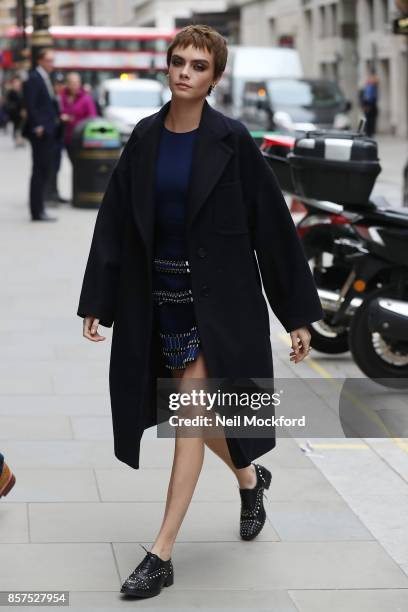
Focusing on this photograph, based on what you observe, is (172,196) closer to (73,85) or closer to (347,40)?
(73,85)

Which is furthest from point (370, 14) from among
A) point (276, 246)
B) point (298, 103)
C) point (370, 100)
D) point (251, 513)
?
point (276, 246)

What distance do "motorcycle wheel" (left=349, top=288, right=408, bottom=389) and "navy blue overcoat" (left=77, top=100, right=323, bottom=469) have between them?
2.89m

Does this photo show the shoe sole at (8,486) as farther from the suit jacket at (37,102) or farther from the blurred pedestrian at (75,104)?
the blurred pedestrian at (75,104)

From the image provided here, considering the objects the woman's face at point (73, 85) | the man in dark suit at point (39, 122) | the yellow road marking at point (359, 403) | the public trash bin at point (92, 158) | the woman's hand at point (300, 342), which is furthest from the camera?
the woman's face at point (73, 85)

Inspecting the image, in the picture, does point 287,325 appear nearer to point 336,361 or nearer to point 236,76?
point 336,361

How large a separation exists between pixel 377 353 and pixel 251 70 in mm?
27290

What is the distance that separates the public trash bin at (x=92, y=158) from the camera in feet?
61.1

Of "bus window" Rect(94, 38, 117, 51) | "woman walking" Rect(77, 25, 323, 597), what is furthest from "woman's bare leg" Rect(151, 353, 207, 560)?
"bus window" Rect(94, 38, 117, 51)

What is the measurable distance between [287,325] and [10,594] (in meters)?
1.18

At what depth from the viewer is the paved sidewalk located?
4453mm

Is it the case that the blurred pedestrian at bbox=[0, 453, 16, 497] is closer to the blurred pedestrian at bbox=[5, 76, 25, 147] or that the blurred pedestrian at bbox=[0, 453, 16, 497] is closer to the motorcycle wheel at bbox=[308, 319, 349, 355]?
the motorcycle wheel at bbox=[308, 319, 349, 355]

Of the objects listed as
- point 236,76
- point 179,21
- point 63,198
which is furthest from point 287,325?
point 179,21

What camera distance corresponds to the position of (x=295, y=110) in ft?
95.4

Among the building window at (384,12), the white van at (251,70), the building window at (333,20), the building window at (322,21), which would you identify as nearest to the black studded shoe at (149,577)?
the white van at (251,70)
